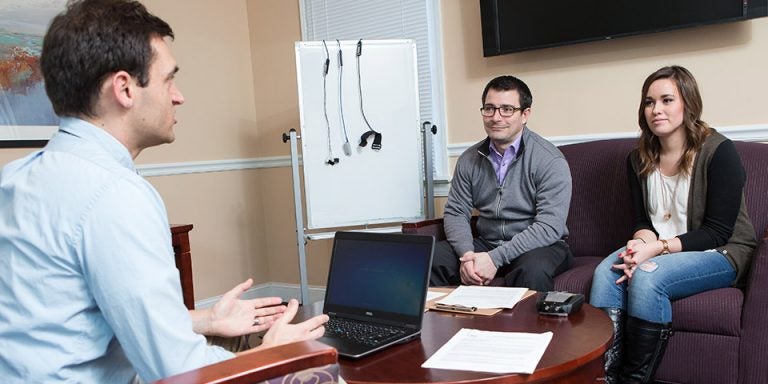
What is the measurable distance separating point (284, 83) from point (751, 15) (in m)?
2.55

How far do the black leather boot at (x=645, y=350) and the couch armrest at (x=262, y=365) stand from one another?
1.36 meters

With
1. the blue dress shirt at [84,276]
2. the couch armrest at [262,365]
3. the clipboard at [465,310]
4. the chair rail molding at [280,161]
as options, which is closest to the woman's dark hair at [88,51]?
the blue dress shirt at [84,276]

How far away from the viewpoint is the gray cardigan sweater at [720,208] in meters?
2.19

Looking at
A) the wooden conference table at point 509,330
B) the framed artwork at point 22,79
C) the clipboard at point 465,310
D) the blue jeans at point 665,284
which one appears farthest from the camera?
the framed artwork at point 22,79

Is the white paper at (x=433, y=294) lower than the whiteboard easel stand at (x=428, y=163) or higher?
lower

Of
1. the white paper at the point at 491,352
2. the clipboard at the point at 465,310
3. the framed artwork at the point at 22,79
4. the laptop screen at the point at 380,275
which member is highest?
the framed artwork at the point at 22,79

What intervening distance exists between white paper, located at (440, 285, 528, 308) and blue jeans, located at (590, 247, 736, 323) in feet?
1.43

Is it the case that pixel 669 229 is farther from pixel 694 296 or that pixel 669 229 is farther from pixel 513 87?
pixel 513 87

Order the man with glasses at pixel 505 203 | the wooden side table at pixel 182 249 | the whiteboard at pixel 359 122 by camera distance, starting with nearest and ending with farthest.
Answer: the man with glasses at pixel 505 203, the wooden side table at pixel 182 249, the whiteboard at pixel 359 122

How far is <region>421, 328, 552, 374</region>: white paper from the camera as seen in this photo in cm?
129

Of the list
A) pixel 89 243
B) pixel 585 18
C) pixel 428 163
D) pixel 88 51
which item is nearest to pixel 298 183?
pixel 428 163

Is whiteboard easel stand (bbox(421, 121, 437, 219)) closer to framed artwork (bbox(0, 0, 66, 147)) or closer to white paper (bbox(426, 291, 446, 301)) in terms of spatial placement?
white paper (bbox(426, 291, 446, 301))

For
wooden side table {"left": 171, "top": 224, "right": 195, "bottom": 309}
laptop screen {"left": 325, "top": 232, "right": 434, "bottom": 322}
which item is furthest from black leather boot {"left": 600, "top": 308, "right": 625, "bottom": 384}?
wooden side table {"left": 171, "top": 224, "right": 195, "bottom": 309}

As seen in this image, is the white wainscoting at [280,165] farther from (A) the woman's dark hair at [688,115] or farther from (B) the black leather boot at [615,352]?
(B) the black leather boot at [615,352]
